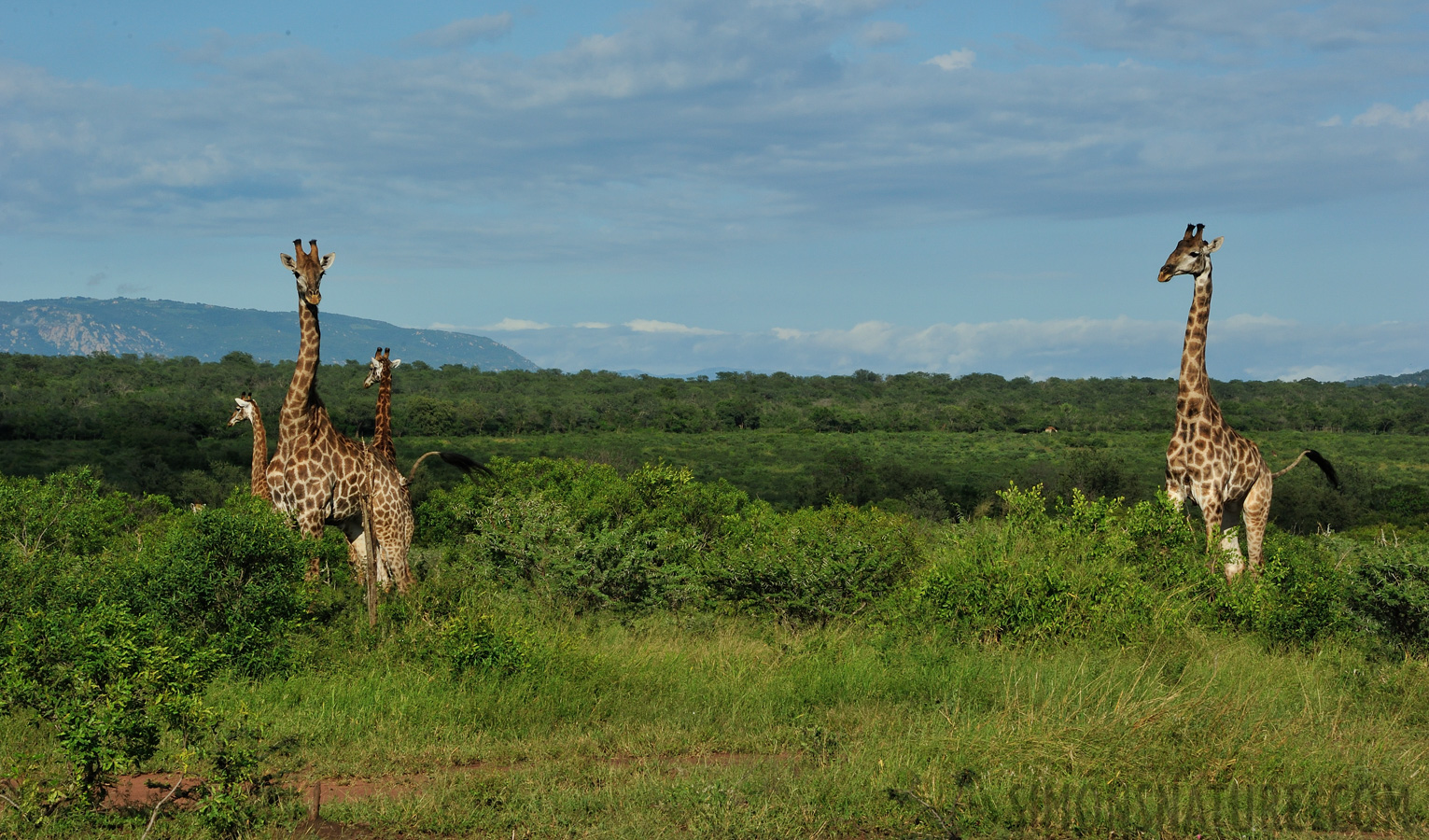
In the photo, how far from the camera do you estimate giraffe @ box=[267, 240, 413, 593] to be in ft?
31.0

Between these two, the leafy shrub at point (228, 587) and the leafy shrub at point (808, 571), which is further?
the leafy shrub at point (808, 571)

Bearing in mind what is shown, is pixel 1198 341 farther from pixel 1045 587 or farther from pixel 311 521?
pixel 311 521

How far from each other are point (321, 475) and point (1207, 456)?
7796 millimetres

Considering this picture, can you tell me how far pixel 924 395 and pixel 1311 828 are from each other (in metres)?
98.6

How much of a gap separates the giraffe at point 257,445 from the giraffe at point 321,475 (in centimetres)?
29

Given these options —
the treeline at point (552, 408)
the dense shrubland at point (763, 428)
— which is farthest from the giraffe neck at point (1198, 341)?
the treeline at point (552, 408)

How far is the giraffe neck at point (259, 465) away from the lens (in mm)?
9734

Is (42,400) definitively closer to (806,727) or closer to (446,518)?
(446,518)

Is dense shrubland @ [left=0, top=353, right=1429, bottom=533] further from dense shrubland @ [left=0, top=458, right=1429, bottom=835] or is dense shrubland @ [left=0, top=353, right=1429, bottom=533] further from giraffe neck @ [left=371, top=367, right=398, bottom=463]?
giraffe neck @ [left=371, top=367, right=398, bottom=463]

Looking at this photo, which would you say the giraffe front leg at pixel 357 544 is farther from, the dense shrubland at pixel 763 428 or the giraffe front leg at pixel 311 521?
the dense shrubland at pixel 763 428

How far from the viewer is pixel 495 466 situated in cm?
1436

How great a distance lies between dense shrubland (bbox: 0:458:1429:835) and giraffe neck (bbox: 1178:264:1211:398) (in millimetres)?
A: 1617

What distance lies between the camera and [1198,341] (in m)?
10.2

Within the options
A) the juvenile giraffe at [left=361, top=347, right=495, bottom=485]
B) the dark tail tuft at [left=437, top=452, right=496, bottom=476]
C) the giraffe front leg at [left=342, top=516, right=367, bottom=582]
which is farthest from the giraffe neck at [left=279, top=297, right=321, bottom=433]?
the dark tail tuft at [left=437, top=452, right=496, bottom=476]
